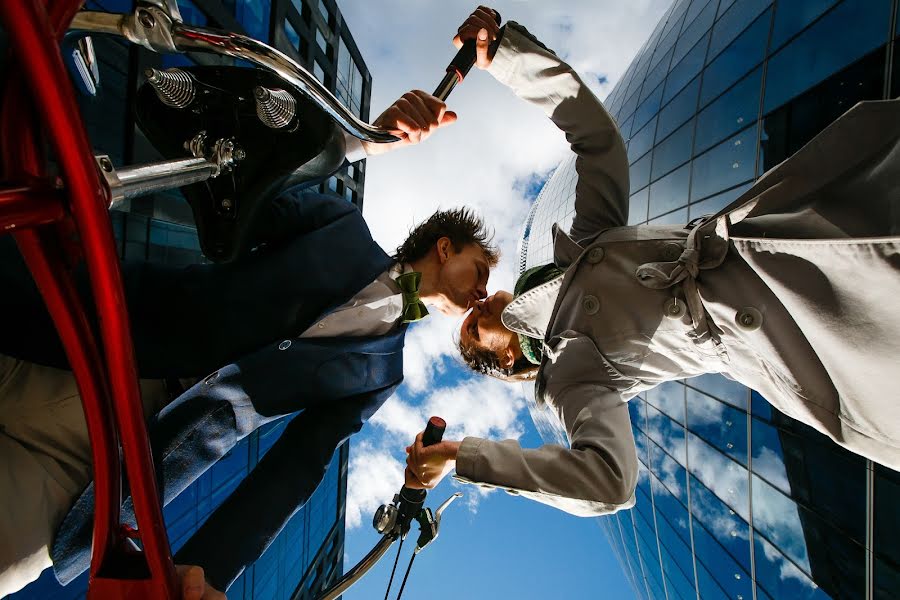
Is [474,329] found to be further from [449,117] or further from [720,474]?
[720,474]

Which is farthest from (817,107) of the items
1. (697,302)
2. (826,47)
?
(697,302)

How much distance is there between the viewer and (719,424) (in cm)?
724

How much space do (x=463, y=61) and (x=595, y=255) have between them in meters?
1.42

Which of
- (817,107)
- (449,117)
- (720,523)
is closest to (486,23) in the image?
(449,117)

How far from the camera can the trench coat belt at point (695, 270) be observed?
204 cm

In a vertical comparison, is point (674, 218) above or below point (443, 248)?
above

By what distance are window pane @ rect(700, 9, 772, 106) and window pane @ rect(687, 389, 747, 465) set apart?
6203 millimetres

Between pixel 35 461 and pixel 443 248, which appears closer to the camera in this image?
pixel 35 461

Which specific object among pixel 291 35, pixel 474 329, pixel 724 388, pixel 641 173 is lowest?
pixel 724 388

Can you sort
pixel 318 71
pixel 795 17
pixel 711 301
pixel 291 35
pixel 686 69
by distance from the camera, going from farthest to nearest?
pixel 318 71 → pixel 291 35 → pixel 686 69 → pixel 795 17 → pixel 711 301

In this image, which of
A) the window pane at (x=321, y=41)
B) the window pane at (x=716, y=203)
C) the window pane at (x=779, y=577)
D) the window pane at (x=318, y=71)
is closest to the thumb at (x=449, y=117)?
the window pane at (x=716, y=203)

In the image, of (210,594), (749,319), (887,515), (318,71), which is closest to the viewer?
(210,594)

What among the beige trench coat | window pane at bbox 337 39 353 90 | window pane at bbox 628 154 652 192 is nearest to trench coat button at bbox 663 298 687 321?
the beige trench coat

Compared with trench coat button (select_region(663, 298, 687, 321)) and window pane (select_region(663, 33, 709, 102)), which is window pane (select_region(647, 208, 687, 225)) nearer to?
window pane (select_region(663, 33, 709, 102))
